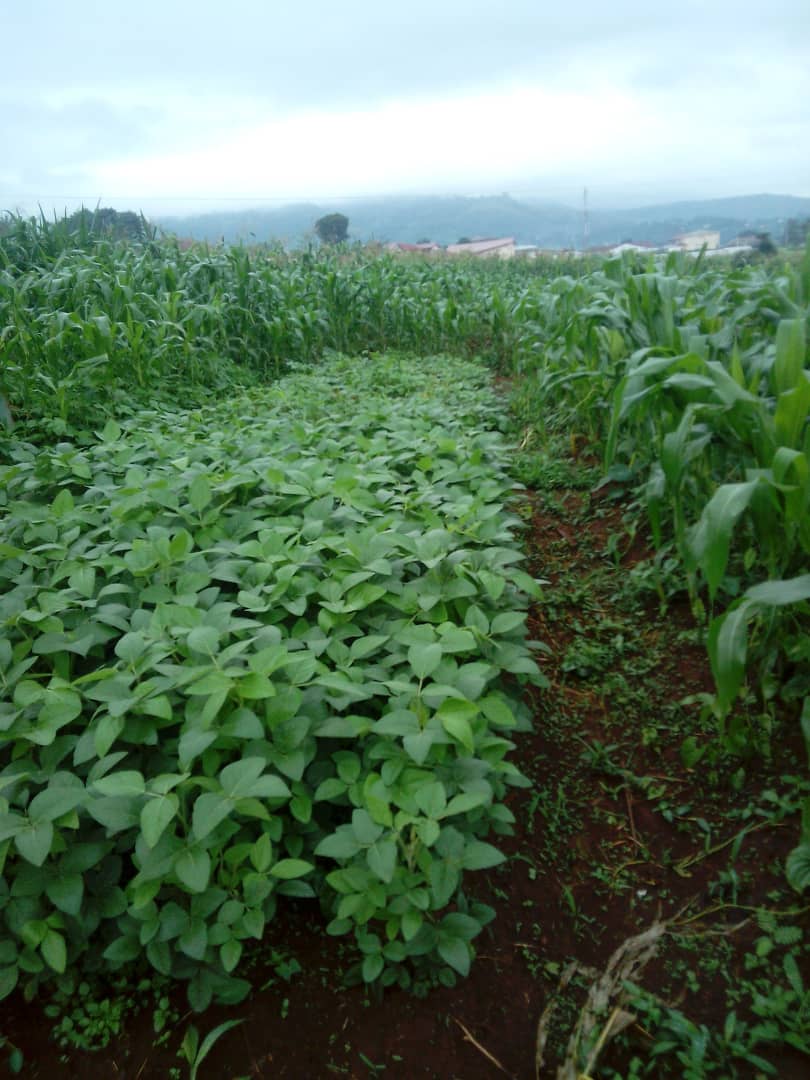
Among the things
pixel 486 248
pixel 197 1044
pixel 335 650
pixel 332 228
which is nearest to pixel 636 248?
pixel 335 650

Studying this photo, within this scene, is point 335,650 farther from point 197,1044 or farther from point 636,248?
point 636,248

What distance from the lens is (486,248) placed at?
12109mm

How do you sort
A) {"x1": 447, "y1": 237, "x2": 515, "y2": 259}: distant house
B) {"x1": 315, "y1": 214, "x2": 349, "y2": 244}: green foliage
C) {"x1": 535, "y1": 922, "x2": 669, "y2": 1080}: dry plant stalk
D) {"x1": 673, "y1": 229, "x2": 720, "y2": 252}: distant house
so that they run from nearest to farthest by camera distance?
{"x1": 535, "y1": 922, "x2": 669, "y2": 1080}: dry plant stalk, {"x1": 673, "y1": 229, "x2": 720, "y2": 252}: distant house, {"x1": 315, "y1": 214, "x2": 349, "y2": 244}: green foliage, {"x1": 447, "y1": 237, "x2": 515, "y2": 259}: distant house

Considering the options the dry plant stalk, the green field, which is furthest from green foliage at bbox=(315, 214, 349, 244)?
the dry plant stalk

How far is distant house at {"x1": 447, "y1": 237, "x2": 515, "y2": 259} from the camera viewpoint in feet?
39.7

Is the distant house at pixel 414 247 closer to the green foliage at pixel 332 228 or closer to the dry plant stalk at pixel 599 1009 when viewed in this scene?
the green foliage at pixel 332 228

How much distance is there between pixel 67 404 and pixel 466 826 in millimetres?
3083

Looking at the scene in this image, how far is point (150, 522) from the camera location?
194cm

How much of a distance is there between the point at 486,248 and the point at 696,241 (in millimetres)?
8754

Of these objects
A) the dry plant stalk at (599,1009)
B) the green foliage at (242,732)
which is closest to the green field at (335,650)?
the green foliage at (242,732)

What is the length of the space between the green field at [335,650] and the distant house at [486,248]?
32.2 ft

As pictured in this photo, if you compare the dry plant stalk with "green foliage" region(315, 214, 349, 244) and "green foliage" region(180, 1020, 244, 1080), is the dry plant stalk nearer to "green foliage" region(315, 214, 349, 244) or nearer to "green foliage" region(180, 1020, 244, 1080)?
"green foliage" region(180, 1020, 244, 1080)

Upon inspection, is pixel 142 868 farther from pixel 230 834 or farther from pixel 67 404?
pixel 67 404

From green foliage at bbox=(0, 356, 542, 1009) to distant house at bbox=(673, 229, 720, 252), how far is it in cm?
279
